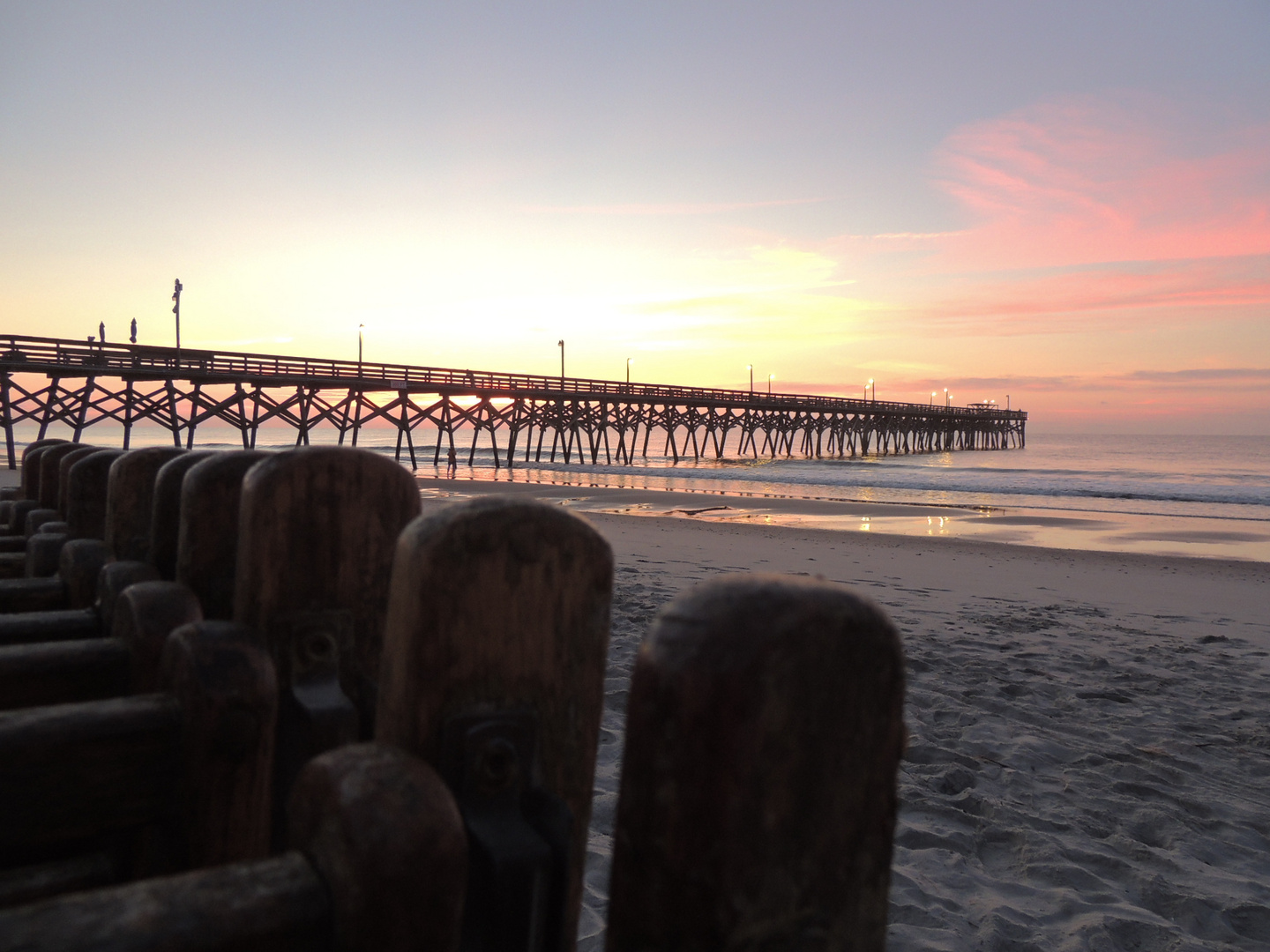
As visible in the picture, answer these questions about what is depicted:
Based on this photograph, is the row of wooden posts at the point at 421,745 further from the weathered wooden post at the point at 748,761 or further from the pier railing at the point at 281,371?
the pier railing at the point at 281,371

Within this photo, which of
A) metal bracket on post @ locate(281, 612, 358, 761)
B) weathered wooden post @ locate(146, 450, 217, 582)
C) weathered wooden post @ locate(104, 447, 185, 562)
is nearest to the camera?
metal bracket on post @ locate(281, 612, 358, 761)

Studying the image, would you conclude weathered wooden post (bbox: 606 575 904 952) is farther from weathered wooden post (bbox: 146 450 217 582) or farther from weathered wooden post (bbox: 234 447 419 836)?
weathered wooden post (bbox: 146 450 217 582)

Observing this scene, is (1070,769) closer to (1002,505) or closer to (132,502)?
(132,502)

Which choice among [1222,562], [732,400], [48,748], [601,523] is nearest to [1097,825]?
[48,748]

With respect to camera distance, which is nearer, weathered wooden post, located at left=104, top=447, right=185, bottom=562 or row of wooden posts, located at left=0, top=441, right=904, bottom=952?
row of wooden posts, located at left=0, top=441, right=904, bottom=952

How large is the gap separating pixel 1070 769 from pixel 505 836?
3.70 m

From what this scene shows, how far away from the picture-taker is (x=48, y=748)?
73cm

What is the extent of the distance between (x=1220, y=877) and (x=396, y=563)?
10.7ft

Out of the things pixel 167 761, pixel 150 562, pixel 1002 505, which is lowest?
pixel 1002 505

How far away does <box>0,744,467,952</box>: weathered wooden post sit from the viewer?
1.60ft

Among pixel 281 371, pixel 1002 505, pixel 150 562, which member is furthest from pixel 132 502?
pixel 281 371

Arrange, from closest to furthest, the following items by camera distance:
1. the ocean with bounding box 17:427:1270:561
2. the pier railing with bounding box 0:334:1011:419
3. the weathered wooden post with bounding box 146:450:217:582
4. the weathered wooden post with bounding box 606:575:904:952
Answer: the weathered wooden post with bounding box 606:575:904:952 < the weathered wooden post with bounding box 146:450:217:582 < the ocean with bounding box 17:427:1270:561 < the pier railing with bounding box 0:334:1011:419

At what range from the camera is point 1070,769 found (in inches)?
141

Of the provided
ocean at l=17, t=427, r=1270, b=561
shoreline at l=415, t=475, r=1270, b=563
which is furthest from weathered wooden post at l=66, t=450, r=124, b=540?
ocean at l=17, t=427, r=1270, b=561
